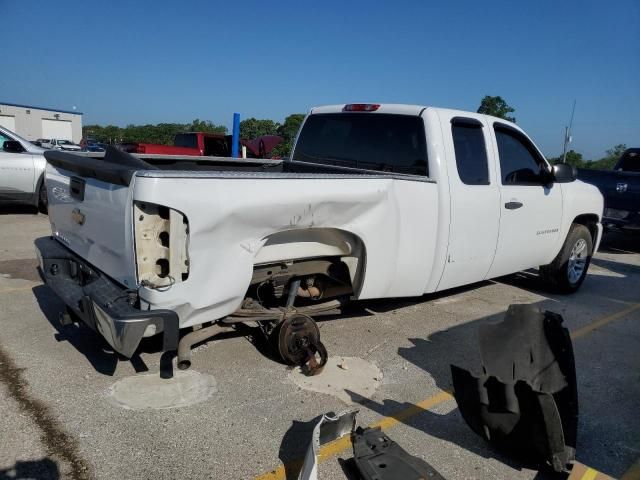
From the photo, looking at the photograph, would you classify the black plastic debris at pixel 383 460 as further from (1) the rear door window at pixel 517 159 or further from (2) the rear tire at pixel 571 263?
(2) the rear tire at pixel 571 263

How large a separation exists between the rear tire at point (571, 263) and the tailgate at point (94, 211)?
5144mm

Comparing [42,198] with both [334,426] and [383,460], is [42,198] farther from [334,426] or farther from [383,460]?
[383,460]

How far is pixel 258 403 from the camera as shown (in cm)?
336

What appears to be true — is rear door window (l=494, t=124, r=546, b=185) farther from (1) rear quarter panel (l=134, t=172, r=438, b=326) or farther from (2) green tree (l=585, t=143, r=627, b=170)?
(2) green tree (l=585, t=143, r=627, b=170)

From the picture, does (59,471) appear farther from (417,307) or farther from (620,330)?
(620,330)

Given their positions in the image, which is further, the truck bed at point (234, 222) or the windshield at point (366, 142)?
the windshield at point (366, 142)

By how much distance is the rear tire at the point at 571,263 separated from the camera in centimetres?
624

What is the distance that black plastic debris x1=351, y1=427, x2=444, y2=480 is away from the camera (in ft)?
8.42

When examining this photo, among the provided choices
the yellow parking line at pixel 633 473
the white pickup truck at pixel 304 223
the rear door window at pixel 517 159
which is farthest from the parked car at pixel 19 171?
the yellow parking line at pixel 633 473

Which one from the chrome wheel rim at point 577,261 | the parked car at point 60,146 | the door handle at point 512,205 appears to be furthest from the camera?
the parked car at point 60,146

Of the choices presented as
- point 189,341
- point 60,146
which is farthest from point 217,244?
point 60,146

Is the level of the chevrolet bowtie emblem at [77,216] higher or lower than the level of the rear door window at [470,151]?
lower

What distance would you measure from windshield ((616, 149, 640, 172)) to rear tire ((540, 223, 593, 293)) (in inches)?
267

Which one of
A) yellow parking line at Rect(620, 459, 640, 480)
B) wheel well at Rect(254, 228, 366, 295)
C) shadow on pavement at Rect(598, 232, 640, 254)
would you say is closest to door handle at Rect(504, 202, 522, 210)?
wheel well at Rect(254, 228, 366, 295)
